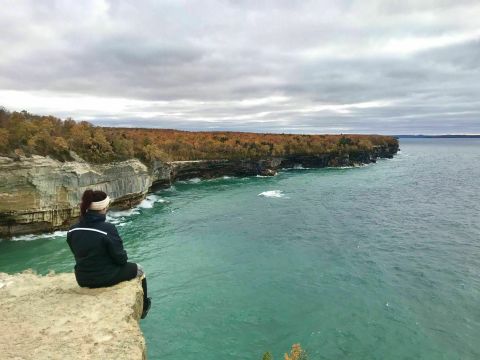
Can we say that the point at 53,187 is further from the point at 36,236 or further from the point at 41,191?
the point at 36,236

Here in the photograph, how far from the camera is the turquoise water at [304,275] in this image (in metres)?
16.8

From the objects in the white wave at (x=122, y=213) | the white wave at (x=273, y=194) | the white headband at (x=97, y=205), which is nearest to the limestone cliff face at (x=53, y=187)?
the white wave at (x=122, y=213)

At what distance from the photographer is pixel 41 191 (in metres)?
33.6

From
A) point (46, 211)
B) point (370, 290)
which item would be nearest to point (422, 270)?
point (370, 290)

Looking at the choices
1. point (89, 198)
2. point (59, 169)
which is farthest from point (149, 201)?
point (89, 198)

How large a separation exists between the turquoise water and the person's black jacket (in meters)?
9.78

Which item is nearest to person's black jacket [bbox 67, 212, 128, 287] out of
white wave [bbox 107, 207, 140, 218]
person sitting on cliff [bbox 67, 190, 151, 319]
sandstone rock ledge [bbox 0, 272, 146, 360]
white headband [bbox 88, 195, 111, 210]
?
person sitting on cliff [bbox 67, 190, 151, 319]

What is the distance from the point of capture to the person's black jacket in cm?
714

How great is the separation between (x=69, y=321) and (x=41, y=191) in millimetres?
30692

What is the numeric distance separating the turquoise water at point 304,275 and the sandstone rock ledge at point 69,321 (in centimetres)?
909

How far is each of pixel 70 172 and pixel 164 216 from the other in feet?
36.8

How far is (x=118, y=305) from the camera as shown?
714 centimetres

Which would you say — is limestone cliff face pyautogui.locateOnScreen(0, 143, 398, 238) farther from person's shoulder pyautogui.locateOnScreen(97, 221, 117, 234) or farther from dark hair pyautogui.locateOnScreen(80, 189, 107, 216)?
person's shoulder pyautogui.locateOnScreen(97, 221, 117, 234)

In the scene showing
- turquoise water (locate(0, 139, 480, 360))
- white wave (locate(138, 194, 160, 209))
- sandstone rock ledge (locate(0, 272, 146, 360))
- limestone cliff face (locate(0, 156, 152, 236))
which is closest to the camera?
sandstone rock ledge (locate(0, 272, 146, 360))
